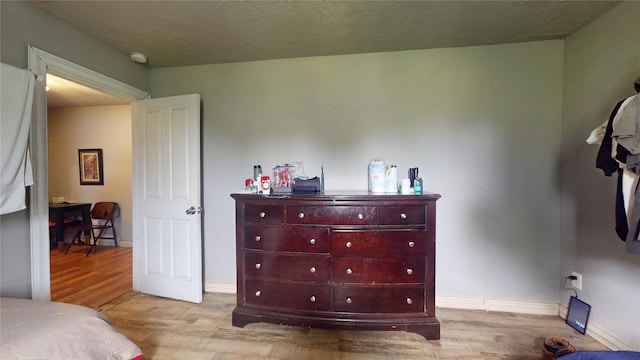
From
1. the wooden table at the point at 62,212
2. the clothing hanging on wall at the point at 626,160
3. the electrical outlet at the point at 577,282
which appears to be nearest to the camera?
the clothing hanging on wall at the point at 626,160

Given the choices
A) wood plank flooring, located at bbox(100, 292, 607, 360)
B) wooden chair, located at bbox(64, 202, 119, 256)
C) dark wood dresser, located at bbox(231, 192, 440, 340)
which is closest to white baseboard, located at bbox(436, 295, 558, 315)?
wood plank flooring, located at bbox(100, 292, 607, 360)

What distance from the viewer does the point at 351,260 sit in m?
1.95

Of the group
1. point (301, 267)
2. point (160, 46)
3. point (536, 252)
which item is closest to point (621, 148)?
point (536, 252)

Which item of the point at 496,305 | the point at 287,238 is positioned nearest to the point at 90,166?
the point at 287,238

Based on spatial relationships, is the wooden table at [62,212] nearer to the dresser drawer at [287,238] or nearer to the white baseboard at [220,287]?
the white baseboard at [220,287]

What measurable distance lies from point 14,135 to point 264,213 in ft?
5.24

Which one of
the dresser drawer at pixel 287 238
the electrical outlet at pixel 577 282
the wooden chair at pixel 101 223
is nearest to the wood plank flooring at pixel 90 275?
the wooden chair at pixel 101 223

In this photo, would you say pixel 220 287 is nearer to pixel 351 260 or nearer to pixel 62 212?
pixel 351 260

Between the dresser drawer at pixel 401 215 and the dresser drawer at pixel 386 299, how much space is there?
49cm

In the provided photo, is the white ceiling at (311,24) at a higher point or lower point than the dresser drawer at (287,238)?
higher

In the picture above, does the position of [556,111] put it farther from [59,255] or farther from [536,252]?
[59,255]

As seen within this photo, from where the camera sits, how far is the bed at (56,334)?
3.07 ft

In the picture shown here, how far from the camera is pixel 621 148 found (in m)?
1.37

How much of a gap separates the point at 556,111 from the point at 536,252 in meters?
1.26
